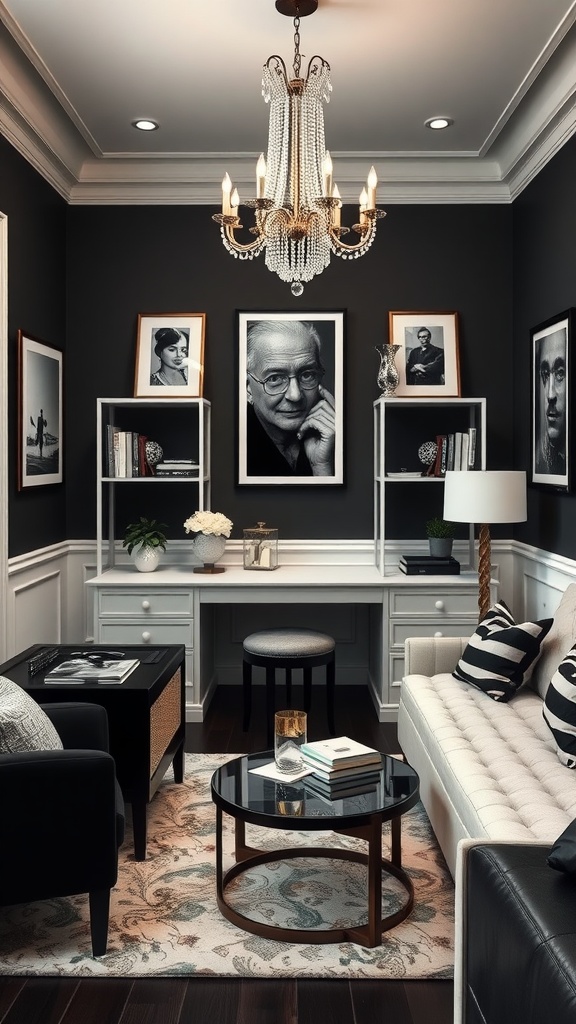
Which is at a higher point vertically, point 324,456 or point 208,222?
point 208,222

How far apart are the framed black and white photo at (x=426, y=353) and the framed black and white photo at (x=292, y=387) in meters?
0.36

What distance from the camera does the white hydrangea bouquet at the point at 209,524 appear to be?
4.84 metres

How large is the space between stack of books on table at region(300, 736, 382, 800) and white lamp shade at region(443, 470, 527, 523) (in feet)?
5.42

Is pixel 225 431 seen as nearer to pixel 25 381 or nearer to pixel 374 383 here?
pixel 374 383

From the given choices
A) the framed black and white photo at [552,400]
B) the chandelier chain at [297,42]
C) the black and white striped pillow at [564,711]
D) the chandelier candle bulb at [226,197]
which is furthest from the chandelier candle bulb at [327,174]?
the black and white striped pillow at [564,711]

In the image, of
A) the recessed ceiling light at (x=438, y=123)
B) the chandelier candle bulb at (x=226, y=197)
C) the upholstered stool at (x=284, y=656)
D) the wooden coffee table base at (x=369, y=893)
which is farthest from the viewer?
the recessed ceiling light at (x=438, y=123)

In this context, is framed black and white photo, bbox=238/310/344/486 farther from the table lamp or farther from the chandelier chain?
the chandelier chain

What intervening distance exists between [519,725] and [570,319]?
1.93 m

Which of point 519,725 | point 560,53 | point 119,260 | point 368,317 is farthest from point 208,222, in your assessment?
point 519,725

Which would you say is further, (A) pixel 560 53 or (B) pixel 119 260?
(B) pixel 119 260

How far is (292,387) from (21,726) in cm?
324

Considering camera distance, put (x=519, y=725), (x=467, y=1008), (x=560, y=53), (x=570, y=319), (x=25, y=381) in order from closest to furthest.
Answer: (x=467, y=1008)
(x=519, y=725)
(x=560, y=53)
(x=570, y=319)
(x=25, y=381)

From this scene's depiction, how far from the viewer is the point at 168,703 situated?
11.3 ft

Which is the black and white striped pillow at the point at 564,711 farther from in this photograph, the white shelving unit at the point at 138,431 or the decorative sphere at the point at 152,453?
the decorative sphere at the point at 152,453
